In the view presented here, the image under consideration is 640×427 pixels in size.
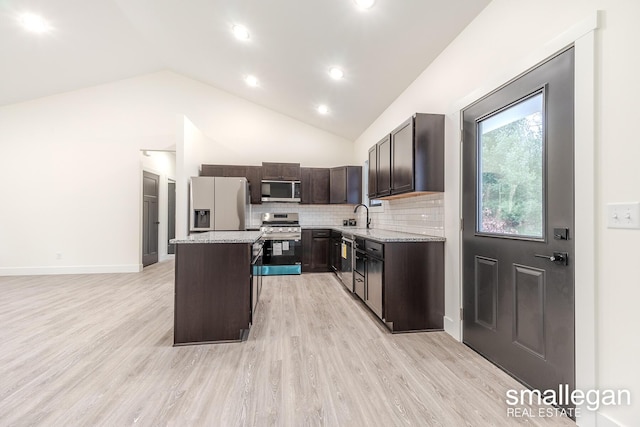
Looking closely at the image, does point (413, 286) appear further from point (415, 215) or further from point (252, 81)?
point (252, 81)

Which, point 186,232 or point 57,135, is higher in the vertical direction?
point 57,135

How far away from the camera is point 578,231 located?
4.67 feet

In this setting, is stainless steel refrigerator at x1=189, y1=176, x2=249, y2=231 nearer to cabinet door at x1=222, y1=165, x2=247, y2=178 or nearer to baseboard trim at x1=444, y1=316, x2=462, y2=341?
cabinet door at x1=222, y1=165, x2=247, y2=178

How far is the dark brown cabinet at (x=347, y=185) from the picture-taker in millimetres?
5438

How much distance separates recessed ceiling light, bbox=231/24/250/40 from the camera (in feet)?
10.8

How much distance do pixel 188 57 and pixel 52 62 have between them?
6.70 ft

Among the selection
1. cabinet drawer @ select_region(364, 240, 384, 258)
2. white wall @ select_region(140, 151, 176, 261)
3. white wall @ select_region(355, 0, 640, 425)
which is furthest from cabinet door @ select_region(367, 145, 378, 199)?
white wall @ select_region(140, 151, 176, 261)

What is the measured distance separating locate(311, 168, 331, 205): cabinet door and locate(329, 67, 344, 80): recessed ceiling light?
2.20m

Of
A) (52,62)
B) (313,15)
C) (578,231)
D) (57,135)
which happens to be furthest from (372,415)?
(57,135)

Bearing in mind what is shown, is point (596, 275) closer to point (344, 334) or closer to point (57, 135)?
point (344, 334)

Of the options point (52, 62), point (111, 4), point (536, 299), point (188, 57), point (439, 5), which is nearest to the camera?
point (536, 299)

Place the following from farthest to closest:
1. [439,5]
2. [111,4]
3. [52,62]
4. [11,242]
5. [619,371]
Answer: [11,242], [52,62], [111,4], [439,5], [619,371]

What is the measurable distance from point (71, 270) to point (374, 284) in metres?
5.69

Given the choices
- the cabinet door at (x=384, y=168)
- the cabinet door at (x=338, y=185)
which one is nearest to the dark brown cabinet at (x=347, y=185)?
the cabinet door at (x=338, y=185)
